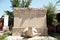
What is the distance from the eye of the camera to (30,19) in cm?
1425

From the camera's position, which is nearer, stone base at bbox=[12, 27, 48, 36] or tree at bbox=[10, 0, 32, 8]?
stone base at bbox=[12, 27, 48, 36]

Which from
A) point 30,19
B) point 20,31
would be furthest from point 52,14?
point 20,31

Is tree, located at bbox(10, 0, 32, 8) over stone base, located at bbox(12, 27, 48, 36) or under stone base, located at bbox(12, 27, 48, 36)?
over

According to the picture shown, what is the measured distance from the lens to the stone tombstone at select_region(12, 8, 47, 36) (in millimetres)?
14203

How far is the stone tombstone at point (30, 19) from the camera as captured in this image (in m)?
14.2

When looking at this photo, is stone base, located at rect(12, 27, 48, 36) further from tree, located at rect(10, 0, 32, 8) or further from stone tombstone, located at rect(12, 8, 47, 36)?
tree, located at rect(10, 0, 32, 8)

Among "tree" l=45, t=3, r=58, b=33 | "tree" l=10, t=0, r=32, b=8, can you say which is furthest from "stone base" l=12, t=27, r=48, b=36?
"tree" l=10, t=0, r=32, b=8

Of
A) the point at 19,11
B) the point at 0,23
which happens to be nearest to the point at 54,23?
the point at 19,11

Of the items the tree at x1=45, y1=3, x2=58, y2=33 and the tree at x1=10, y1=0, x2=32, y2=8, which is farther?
the tree at x1=10, y1=0, x2=32, y2=8

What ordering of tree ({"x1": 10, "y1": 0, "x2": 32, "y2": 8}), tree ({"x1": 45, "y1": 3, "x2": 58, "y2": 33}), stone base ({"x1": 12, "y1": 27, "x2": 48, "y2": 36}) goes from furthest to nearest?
tree ({"x1": 10, "y1": 0, "x2": 32, "y2": 8}), tree ({"x1": 45, "y1": 3, "x2": 58, "y2": 33}), stone base ({"x1": 12, "y1": 27, "x2": 48, "y2": 36})

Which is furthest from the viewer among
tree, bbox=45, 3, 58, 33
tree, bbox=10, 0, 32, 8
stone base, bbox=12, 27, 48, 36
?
tree, bbox=10, 0, 32, 8

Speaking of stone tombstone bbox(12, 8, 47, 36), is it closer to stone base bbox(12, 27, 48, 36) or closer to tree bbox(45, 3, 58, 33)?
stone base bbox(12, 27, 48, 36)

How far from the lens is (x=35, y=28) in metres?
14.0

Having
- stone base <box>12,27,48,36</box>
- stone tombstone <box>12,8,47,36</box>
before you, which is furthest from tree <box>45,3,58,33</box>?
stone base <box>12,27,48,36</box>
